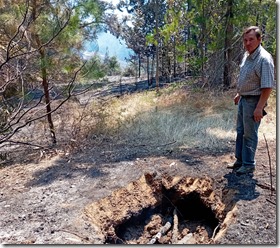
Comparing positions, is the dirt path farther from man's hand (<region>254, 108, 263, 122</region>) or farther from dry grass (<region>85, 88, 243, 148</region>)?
man's hand (<region>254, 108, 263, 122</region>)

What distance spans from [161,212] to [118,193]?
0.58 metres

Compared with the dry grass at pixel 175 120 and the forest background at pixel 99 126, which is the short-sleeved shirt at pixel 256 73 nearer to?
the forest background at pixel 99 126

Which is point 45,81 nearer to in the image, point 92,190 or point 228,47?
point 92,190

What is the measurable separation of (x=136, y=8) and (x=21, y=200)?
13.3 meters

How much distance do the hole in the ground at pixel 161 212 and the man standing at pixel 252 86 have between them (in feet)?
2.01

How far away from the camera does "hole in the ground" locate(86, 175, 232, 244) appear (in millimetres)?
2889

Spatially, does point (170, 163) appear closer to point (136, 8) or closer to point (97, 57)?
point (97, 57)

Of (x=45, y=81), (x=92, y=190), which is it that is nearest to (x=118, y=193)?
(x=92, y=190)

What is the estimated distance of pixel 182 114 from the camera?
571 cm

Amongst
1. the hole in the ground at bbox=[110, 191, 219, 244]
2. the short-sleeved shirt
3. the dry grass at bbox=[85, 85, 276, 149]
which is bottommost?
the hole in the ground at bbox=[110, 191, 219, 244]

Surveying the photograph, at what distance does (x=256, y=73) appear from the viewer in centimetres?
275

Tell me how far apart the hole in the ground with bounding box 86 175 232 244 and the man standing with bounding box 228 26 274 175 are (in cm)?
61

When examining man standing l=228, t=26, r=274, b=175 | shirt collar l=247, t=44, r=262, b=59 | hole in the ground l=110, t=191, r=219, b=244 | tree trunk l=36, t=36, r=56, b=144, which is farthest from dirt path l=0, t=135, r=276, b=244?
shirt collar l=247, t=44, r=262, b=59

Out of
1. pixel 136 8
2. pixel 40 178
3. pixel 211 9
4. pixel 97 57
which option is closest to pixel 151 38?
pixel 211 9
